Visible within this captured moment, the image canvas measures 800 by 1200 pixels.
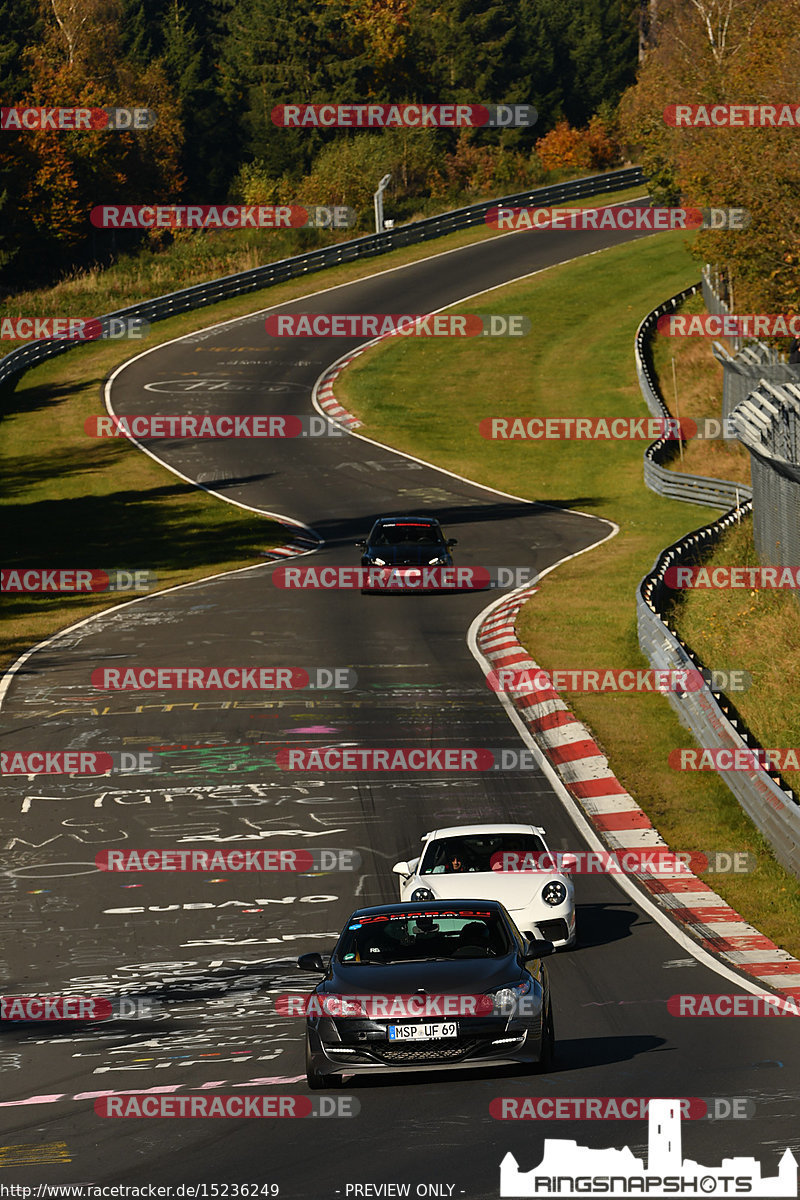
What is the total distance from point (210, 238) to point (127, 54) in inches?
1332

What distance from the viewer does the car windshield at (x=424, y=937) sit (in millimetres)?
11734

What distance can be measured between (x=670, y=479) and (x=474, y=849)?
107ft

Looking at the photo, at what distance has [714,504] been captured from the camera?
46.0m

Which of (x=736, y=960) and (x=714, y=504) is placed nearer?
(x=736, y=960)

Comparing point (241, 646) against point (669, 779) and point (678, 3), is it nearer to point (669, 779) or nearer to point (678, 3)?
point (669, 779)

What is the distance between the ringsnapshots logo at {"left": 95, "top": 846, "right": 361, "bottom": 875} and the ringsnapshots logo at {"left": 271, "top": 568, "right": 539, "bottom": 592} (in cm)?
1716

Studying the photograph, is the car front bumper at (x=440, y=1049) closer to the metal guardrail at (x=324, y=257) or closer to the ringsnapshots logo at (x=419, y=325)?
the metal guardrail at (x=324, y=257)

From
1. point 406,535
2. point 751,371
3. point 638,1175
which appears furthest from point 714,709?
point 751,371

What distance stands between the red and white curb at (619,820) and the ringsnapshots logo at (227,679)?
303 cm

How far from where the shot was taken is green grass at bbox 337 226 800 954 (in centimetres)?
2088

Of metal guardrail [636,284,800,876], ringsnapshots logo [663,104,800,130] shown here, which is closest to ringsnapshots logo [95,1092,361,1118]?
metal guardrail [636,284,800,876]

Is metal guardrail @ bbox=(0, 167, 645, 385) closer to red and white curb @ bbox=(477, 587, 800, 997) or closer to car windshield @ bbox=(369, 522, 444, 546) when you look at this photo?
car windshield @ bbox=(369, 522, 444, 546)

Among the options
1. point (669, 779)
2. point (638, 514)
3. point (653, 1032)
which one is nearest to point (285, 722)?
point (669, 779)

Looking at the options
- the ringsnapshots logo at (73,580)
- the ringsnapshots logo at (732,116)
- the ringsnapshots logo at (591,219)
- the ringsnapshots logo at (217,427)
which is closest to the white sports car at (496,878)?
the ringsnapshots logo at (73,580)
